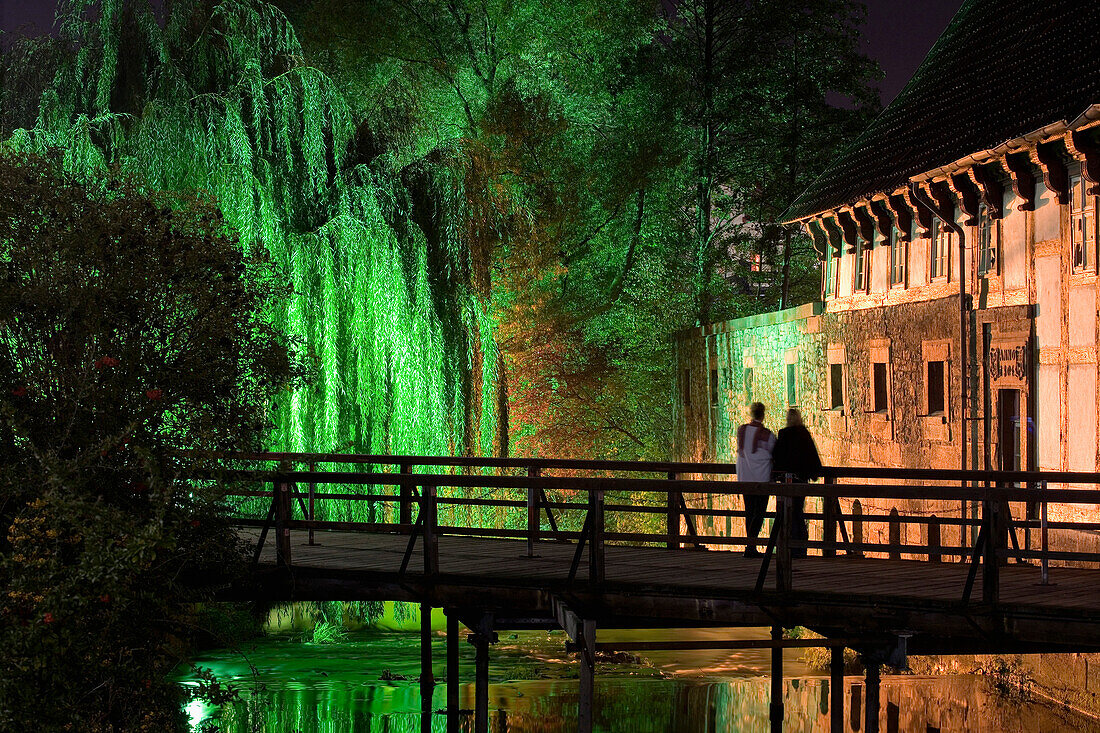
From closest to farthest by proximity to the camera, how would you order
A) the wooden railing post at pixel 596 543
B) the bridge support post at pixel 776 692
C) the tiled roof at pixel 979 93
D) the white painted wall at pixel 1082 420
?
the wooden railing post at pixel 596 543, the bridge support post at pixel 776 692, the white painted wall at pixel 1082 420, the tiled roof at pixel 979 93

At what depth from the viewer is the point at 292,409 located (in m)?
17.4

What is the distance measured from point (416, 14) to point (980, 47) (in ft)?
54.2

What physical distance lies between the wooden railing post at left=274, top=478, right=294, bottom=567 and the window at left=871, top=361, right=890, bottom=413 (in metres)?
11.9

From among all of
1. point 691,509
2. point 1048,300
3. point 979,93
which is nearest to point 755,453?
point 691,509

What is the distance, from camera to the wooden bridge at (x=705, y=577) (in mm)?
10836

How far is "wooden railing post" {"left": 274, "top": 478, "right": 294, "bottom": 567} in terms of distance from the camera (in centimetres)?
1346

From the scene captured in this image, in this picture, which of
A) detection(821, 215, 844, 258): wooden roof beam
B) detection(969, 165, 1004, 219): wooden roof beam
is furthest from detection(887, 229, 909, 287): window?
detection(969, 165, 1004, 219): wooden roof beam

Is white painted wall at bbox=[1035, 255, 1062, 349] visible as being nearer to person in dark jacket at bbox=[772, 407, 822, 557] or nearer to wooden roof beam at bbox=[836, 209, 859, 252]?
person in dark jacket at bbox=[772, 407, 822, 557]

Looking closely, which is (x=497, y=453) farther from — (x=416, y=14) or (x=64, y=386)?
(x=416, y=14)

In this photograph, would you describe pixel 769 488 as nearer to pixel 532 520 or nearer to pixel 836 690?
pixel 836 690

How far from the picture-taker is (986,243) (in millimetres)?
19531

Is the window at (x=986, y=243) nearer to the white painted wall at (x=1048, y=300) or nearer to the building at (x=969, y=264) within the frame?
the building at (x=969, y=264)

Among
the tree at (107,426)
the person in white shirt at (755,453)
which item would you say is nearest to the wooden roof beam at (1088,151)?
the person in white shirt at (755,453)

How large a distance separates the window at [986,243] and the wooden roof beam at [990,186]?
0.67 feet
